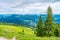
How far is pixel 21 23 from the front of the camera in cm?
5819

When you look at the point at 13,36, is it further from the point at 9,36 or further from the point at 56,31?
the point at 56,31

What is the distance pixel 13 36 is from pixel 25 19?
49.8 metres

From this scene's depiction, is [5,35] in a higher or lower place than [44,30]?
higher

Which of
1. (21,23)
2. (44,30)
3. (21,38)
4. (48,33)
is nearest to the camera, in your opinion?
(21,38)

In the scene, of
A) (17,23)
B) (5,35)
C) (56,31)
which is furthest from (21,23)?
(5,35)

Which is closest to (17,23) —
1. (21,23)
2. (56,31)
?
(21,23)

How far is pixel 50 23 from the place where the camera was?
2270 centimetres

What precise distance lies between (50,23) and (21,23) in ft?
118

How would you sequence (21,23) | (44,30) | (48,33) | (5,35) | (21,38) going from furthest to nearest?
(21,23) → (44,30) → (48,33) → (5,35) → (21,38)

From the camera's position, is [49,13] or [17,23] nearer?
[49,13]

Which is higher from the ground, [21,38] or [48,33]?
[21,38]

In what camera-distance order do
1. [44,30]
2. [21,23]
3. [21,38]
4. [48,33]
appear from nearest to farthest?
1. [21,38]
2. [48,33]
3. [44,30]
4. [21,23]

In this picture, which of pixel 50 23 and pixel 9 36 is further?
pixel 50 23

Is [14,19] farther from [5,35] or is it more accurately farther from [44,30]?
[5,35]
